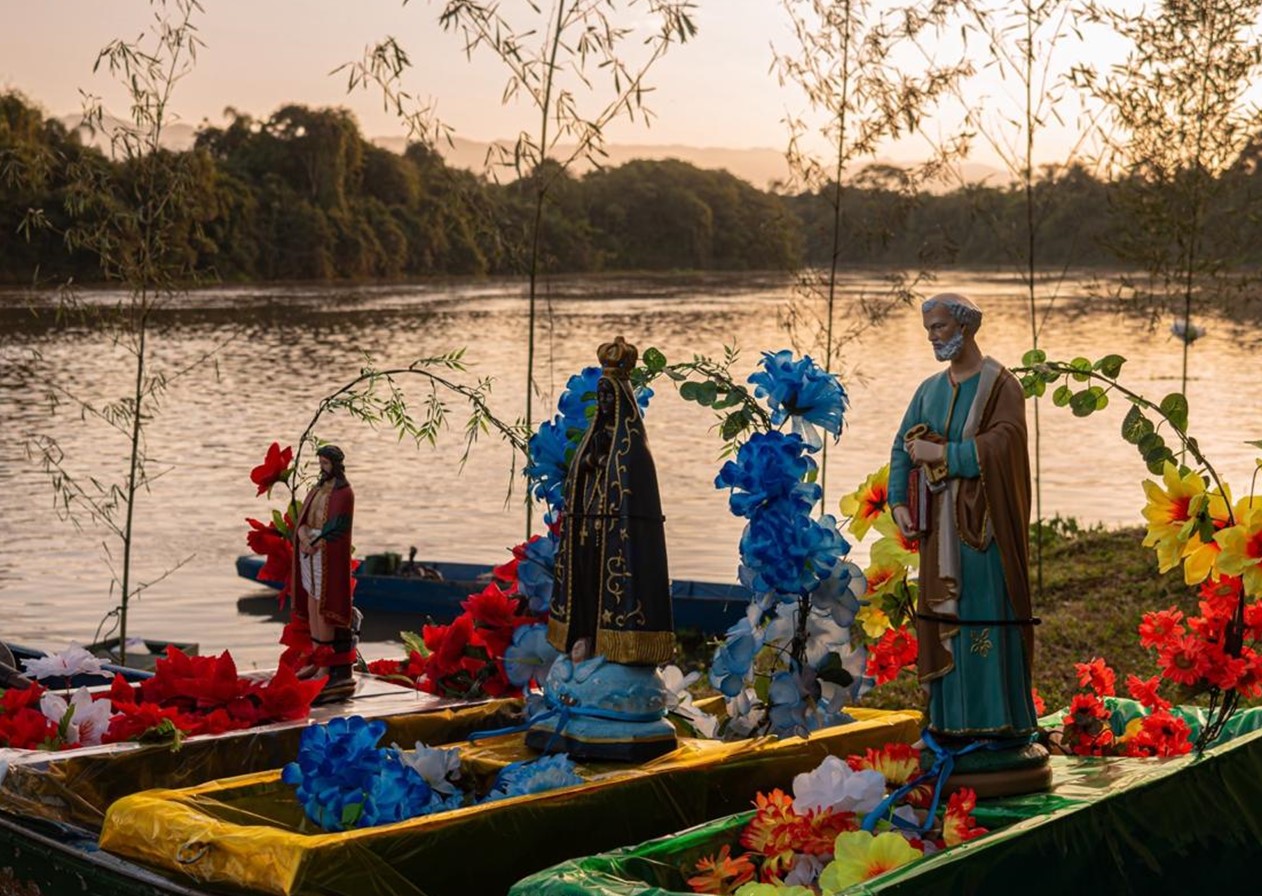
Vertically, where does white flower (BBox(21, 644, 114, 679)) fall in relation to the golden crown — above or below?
below

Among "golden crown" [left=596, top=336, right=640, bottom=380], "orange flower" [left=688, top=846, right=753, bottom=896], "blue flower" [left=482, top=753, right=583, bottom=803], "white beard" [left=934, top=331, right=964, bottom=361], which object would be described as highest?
"white beard" [left=934, top=331, right=964, bottom=361]

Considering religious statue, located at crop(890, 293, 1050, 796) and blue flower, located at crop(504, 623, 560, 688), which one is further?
blue flower, located at crop(504, 623, 560, 688)

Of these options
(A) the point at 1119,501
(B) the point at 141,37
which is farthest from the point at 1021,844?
(A) the point at 1119,501

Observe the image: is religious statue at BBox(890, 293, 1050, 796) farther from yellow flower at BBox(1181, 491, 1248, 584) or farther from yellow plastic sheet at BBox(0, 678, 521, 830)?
yellow plastic sheet at BBox(0, 678, 521, 830)

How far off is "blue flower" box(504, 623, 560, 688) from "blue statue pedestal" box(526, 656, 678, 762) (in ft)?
1.93

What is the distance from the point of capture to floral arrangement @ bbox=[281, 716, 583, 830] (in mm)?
5570

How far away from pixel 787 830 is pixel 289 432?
2754 centimetres

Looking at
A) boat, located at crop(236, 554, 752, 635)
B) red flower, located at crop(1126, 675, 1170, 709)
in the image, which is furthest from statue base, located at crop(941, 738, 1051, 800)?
boat, located at crop(236, 554, 752, 635)

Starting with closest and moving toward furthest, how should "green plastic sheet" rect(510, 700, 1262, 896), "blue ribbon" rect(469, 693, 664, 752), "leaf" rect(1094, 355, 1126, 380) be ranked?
"green plastic sheet" rect(510, 700, 1262, 896)
"leaf" rect(1094, 355, 1126, 380)
"blue ribbon" rect(469, 693, 664, 752)

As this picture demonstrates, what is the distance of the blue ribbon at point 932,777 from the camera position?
5.34 m

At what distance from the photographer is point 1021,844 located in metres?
5.14

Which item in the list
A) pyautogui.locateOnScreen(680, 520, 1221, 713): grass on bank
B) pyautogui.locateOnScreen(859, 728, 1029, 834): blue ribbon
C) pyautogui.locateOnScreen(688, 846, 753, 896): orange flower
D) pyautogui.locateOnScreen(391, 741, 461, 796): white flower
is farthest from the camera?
pyautogui.locateOnScreen(680, 520, 1221, 713): grass on bank

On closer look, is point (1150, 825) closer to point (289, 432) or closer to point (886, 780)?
point (886, 780)

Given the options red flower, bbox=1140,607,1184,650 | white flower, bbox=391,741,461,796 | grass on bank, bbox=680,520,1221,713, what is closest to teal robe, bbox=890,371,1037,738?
red flower, bbox=1140,607,1184,650
